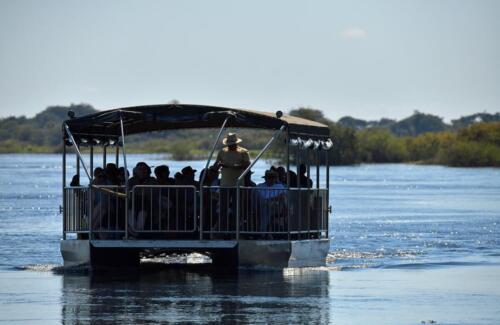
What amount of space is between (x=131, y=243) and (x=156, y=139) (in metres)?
172

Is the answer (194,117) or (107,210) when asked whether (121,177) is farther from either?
(194,117)

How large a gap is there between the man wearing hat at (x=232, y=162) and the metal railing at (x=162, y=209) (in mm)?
594

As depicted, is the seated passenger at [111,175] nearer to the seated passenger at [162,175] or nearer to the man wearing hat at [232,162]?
the seated passenger at [162,175]

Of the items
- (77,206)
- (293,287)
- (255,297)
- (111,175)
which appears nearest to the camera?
(255,297)

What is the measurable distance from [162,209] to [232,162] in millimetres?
1320

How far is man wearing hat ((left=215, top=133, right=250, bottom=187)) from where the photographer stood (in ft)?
82.5

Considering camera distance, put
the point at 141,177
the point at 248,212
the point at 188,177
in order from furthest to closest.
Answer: the point at 188,177 → the point at 141,177 → the point at 248,212

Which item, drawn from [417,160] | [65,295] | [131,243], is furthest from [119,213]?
[417,160]

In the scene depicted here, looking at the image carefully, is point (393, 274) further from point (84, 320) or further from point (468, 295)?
point (84, 320)

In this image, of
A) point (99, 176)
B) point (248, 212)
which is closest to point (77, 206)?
point (99, 176)

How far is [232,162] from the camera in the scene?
2517cm

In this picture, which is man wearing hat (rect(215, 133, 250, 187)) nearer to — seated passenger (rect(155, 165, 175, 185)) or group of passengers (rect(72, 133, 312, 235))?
group of passengers (rect(72, 133, 312, 235))

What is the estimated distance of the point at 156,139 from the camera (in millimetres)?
195875

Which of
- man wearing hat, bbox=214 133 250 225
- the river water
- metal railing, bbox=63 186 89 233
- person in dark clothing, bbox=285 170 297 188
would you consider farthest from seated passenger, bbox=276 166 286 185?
metal railing, bbox=63 186 89 233
